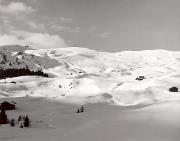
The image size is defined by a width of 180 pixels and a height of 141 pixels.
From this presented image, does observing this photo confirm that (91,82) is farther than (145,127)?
Yes

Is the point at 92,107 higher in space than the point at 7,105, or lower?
lower

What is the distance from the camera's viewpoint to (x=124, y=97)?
3481cm

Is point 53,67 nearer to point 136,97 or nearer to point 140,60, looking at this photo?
point 140,60

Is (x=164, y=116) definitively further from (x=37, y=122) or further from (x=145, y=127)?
(x=37, y=122)

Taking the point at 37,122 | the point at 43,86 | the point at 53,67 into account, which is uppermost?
the point at 53,67

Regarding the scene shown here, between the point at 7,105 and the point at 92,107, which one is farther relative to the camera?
the point at 92,107

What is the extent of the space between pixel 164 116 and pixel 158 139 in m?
2.12

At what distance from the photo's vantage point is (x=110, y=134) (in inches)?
345

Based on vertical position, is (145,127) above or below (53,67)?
below

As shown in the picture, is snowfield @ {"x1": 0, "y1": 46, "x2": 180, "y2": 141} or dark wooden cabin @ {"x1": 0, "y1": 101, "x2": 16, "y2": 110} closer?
snowfield @ {"x1": 0, "y1": 46, "x2": 180, "y2": 141}

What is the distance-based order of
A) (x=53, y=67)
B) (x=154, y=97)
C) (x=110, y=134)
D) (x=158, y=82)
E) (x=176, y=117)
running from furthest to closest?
(x=53, y=67) → (x=158, y=82) → (x=154, y=97) → (x=176, y=117) → (x=110, y=134)

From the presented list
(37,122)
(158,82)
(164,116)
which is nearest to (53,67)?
(158,82)

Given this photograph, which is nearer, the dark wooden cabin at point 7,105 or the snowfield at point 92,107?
the snowfield at point 92,107

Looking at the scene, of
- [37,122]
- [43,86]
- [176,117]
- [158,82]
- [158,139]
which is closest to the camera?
[158,139]
